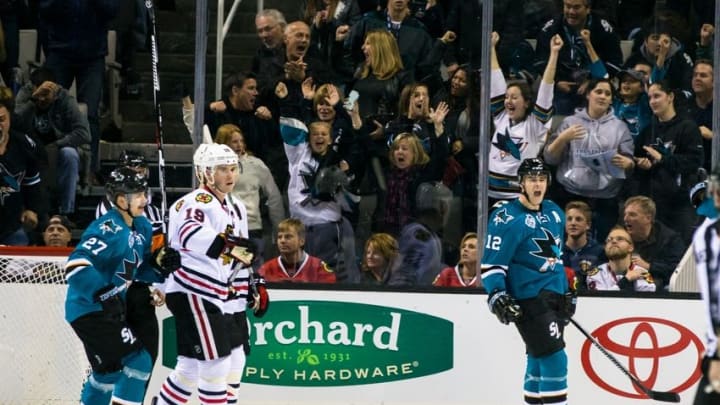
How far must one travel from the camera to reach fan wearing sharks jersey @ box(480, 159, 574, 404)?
652cm

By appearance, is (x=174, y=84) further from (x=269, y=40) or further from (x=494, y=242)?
(x=494, y=242)

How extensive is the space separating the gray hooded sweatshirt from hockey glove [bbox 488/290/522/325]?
114 cm

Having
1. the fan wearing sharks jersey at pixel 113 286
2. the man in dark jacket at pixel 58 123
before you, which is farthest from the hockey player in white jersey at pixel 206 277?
the man in dark jacket at pixel 58 123

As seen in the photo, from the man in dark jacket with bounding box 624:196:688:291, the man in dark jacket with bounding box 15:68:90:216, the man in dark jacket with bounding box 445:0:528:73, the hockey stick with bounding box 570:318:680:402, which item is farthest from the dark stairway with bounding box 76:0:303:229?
the hockey stick with bounding box 570:318:680:402

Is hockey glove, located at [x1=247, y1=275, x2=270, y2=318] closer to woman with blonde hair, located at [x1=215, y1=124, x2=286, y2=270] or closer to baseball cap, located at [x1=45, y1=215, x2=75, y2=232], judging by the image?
woman with blonde hair, located at [x1=215, y1=124, x2=286, y2=270]

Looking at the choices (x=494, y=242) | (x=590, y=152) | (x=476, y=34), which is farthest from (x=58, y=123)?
(x=590, y=152)

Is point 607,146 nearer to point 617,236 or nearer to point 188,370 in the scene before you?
point 617,236

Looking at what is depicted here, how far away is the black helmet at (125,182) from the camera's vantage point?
6.28m

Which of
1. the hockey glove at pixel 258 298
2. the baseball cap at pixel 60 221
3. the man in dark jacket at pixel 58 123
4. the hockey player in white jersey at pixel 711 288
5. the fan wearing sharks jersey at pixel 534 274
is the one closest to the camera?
the hockey player in white jersey at pixel 711 288

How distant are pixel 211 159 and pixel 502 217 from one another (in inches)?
49.7

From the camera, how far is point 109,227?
6211 mm

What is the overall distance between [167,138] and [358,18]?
1.25 metres

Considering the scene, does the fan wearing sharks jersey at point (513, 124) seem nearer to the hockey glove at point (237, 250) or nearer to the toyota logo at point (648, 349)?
the toyota logo at point (648, 349)

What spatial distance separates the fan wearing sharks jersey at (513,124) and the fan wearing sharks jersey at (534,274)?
2.44 ft
